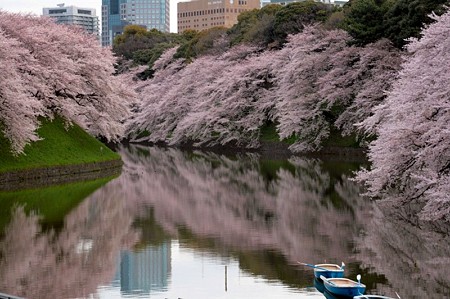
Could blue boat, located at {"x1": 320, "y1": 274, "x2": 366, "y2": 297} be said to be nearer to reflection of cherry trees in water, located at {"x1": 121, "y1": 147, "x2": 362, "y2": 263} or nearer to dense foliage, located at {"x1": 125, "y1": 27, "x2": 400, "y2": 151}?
reflection of cherry trees in water, located at {"x1": 121, "y1": 147, "x2": 362, "y2": 263}

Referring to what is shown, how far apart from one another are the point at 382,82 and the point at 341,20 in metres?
15.2

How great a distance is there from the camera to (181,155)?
7125 centimetres

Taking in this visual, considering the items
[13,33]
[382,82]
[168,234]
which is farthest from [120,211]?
[382,82]

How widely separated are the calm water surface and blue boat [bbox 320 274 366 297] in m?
0.46

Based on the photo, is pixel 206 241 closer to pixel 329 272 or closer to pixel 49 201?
pixel 329 272

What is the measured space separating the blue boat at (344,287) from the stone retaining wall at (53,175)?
77.8 feet

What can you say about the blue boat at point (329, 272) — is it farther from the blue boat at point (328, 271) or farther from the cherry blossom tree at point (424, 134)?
the cherry blossom tree at point (424, 134)

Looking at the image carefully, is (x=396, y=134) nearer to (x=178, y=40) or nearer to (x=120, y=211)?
(x=120, y=211)

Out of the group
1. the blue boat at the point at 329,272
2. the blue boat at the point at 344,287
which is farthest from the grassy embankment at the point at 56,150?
the blue boat at the point at 344,287

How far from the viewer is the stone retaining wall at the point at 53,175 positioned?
139 feet

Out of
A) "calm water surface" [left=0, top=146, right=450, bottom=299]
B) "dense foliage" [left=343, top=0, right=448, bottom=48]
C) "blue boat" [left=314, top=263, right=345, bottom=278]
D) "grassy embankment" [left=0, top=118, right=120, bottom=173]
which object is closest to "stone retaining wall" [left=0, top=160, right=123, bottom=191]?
"grassy embankment" [left=0, top=118, right=120, bottom=173]

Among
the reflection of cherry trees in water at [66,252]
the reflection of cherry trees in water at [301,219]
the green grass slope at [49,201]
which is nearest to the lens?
the reflection of cherry trees in water at [66,252]

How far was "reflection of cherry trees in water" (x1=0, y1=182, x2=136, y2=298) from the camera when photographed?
2020cm

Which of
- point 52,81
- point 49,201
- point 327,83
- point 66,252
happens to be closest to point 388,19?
point 327,83
